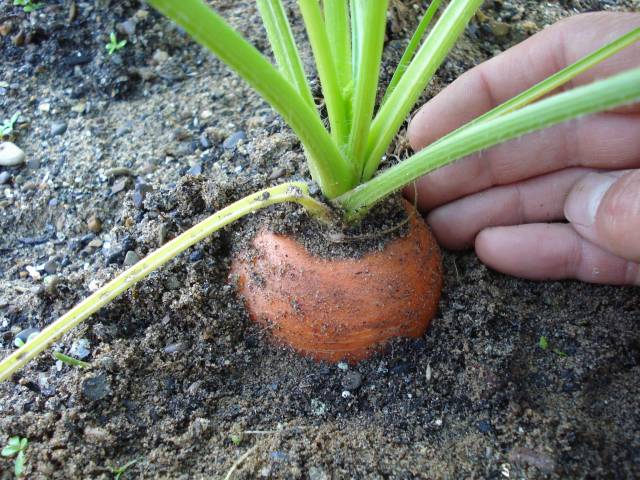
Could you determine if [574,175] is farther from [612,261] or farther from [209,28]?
[209,28]

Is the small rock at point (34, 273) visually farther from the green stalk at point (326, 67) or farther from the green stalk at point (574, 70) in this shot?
the green stalk at point (574, 70)

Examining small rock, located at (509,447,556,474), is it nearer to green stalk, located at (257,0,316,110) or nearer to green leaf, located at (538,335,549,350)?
green leaf, located at (538,335,549,350)

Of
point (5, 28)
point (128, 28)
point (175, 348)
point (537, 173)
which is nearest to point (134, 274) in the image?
point (175, 348)

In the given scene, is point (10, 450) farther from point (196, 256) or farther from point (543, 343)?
point (543, 343)

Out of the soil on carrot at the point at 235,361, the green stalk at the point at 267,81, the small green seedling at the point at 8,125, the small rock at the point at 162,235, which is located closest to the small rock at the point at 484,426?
the soil on carrot at the point at 235,361

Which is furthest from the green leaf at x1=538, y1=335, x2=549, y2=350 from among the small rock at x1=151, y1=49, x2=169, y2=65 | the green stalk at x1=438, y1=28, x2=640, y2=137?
the small rock at x1=151, y1=49, x2=169, y2=65
